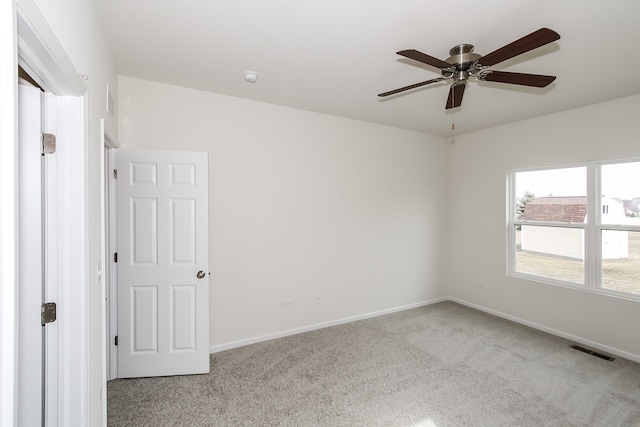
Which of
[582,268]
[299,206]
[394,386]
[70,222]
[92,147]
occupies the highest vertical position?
[92,147]

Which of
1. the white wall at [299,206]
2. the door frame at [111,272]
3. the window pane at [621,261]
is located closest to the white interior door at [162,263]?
the door frame at [111,272]

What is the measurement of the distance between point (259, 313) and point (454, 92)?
300 centimetres

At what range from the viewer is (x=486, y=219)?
4.55 m

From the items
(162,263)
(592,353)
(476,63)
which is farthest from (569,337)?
(162,263)

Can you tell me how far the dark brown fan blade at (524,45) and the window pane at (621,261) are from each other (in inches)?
118

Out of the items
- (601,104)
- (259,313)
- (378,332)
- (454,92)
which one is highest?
(601,104)

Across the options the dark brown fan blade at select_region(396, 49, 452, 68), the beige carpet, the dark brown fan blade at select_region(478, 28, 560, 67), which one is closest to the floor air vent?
the beige carpet

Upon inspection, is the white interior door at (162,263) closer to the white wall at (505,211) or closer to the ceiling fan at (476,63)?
the ceiling fan at (476,63)

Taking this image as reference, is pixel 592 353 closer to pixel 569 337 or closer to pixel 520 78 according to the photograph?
pixel 569 337

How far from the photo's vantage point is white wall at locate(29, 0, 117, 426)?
1446 millimetres

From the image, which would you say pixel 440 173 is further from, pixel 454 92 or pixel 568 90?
pixel 454 92

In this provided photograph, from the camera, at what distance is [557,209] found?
153 inches

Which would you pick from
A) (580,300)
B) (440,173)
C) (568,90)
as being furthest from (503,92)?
(580,300)

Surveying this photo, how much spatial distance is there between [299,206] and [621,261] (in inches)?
146
